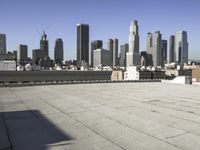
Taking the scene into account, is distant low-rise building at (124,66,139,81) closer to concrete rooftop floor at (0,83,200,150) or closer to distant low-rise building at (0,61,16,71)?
distant low-rise building at (0,61,16,71)

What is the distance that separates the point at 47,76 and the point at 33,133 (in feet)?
440

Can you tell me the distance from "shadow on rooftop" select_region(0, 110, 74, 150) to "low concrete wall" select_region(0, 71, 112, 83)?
11676 centimetres

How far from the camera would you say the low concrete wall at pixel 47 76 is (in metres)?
127

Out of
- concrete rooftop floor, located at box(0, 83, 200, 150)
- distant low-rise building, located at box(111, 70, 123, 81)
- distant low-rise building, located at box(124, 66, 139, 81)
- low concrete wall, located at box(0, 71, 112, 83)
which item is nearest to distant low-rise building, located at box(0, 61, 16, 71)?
low concrete wall, located at box(0, 71, 112, 83)

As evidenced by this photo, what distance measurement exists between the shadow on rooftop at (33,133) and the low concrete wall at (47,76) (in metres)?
117

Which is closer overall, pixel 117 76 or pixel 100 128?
pixel 100 128

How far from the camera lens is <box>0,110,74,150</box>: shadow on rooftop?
336 inches

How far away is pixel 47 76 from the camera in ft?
465

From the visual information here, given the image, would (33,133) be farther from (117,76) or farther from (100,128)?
(117,76)

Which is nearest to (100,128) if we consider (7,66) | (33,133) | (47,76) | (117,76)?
(33,133)

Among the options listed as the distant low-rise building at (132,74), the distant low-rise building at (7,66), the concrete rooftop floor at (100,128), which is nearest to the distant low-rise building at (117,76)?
the distant low-rise building at (132,74)

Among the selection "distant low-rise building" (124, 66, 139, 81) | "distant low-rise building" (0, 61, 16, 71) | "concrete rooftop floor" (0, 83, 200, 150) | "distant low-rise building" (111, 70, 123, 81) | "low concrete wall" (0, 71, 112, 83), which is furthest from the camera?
"distant low-rise building" (111, 70, 123, 81)

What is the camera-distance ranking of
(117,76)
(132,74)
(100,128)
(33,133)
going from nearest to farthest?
1. (33,133)
2. (100,128)
3. (132,74)
4. (117,76)

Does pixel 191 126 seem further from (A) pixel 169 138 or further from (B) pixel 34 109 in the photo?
(B) pixel 34 109
